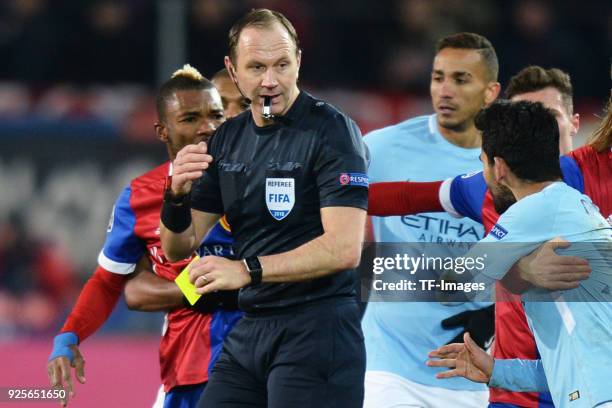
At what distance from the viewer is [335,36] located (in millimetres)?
13898

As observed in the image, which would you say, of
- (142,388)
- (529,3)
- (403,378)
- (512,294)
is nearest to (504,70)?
(529,3)

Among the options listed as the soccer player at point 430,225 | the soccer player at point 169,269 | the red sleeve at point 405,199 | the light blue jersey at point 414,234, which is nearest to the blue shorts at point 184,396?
the soccer player at point 169,269

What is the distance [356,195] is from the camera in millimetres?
4355

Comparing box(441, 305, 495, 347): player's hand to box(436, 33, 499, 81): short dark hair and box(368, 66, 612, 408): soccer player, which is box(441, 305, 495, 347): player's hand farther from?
box(436, 33, 499, 81): short dark hair

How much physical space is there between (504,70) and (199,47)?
3.17 metres

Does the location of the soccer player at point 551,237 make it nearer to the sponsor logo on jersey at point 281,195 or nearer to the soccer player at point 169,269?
the sponsor logo on jersey at point 281,195

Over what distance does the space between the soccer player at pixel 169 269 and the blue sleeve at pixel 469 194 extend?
1.05m

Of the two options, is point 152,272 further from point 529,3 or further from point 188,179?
point 529,3

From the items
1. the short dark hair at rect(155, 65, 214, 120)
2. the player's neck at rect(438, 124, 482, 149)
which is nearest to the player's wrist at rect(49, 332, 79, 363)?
the short dark hair at rect(155, 65, 214, 120)

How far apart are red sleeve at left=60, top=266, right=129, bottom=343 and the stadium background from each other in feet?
17.1

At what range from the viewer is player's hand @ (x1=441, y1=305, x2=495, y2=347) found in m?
5.94

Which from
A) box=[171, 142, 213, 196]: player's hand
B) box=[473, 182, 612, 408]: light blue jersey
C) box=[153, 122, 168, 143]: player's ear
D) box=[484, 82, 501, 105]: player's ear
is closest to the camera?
box=[473, 182, 612, 408]: light blue jersey

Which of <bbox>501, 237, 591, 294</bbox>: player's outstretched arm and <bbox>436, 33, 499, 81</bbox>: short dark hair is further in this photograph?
<bbox>436, 33, 499, 81</bbox>: short dark hair

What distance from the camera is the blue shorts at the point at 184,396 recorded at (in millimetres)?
5625
